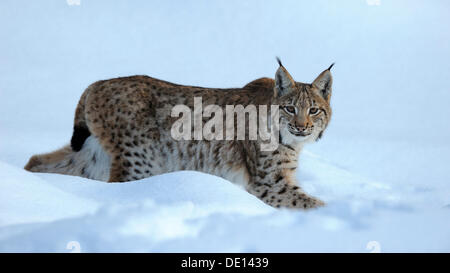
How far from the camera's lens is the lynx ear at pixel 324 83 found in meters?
5.78

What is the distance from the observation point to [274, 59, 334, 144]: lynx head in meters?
5.70

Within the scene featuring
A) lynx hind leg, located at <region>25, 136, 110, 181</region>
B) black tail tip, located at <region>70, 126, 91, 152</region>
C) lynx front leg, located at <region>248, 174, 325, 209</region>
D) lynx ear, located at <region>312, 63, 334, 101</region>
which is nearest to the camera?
lynx front leg, located at <region>248, 174, 325, 209</region>

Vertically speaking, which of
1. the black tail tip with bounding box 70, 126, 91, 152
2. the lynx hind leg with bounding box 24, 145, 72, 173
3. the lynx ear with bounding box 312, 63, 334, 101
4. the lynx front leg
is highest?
the lynx ear with bounding box 312, 63, 334, 101

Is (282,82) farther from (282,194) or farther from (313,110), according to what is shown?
(282,194)

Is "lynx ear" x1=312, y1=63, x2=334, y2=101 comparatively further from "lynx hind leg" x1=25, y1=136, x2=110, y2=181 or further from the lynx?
"lynx hind leg" x1=25, y1=136, x2=110, y2=181

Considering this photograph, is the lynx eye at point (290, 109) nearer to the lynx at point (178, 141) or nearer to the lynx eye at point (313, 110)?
the lynx at point (178, 141)

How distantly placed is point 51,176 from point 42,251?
2157 millimetres

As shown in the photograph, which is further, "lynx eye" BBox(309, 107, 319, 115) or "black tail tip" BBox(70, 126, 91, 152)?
"black tail tip" BBox(70, 126, 91, 152)

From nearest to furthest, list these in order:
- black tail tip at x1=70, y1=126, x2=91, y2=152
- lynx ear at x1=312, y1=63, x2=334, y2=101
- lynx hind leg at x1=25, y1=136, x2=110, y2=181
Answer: lynx ear at x1=312, y1=63, x2=334, y2=101 → lynx hind leg at x1=25, y1=136, x2=110, y2=181 → black tail tip at x1=70, y1=126, x2=91, y2=152

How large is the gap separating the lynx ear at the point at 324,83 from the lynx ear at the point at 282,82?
0.25 metres

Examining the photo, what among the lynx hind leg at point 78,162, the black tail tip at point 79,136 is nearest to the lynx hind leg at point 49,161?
the lynx hind leg at point 78,162

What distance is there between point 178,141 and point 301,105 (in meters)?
1.53

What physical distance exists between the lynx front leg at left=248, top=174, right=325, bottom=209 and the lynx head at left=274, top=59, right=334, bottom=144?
1.43 ft

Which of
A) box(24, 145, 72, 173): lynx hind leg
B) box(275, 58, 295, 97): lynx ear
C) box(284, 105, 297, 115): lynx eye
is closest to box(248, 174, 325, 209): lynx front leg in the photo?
box(284, 105, 297, 115): lynx eye
